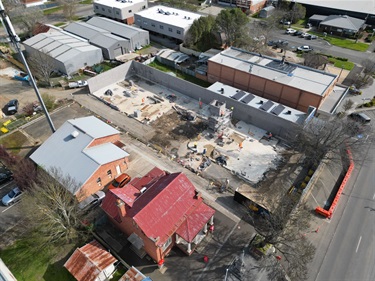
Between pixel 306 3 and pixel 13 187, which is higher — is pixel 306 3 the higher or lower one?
the higher one

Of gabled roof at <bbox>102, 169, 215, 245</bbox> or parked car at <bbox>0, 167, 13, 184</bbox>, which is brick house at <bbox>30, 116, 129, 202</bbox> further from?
gabled roof at <bbox>102, 169, 215, 245</bbox>

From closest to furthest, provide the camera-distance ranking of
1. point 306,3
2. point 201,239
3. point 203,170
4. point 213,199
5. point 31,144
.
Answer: point 201,239 → point 213,199 → point 203,170 → point 31,144 → point 306,3

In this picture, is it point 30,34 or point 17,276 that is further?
point 30,34

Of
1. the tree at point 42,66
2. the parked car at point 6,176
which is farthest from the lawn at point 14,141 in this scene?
the tree at point 42,66

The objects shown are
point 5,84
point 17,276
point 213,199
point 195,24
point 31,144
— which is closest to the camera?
point 17,276

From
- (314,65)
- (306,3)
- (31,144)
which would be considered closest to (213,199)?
(31,144)

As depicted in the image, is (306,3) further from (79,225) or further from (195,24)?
(79,225)

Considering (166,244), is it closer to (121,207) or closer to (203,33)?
(121,207)
